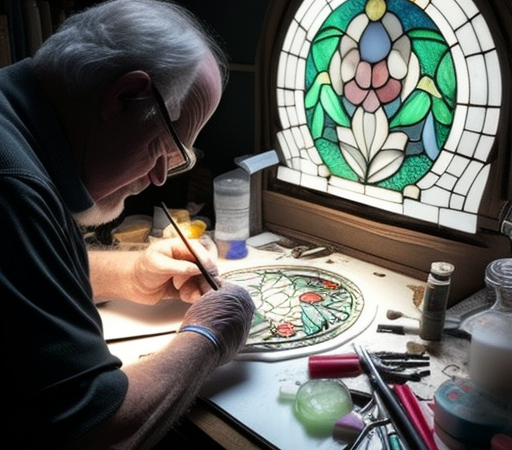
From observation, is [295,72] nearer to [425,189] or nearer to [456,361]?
[425,189]

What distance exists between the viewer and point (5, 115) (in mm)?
834

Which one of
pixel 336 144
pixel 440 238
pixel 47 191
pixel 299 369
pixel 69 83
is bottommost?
pixel 299 369

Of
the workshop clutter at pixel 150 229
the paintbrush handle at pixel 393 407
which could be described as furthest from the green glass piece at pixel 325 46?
the paintbrush handle at pixel 393 407

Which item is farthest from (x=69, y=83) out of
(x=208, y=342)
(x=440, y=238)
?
(x=440, y=238)

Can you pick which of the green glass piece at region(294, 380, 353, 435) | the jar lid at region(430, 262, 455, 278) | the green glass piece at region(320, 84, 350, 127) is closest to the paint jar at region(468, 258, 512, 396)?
the jar lid at region(430, 262, 455, 278)

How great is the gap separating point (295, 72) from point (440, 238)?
61 centimetres

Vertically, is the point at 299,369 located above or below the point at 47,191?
below

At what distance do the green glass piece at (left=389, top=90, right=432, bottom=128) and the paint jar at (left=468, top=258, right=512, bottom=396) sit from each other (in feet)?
1.56

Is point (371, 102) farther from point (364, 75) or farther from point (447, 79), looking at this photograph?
point (447, 79)

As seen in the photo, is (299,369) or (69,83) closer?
(69,83)

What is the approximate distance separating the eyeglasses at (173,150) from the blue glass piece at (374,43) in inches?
21.9

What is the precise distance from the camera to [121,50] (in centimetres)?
89

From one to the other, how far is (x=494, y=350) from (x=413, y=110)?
652 mm

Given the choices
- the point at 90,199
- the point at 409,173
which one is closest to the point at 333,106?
the point at 409,173
